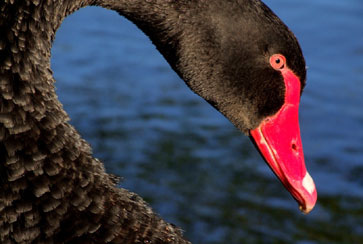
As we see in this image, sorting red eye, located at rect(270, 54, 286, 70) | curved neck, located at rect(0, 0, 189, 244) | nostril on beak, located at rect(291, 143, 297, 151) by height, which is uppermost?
red eye, located at rect(270, 54, 286, 70)

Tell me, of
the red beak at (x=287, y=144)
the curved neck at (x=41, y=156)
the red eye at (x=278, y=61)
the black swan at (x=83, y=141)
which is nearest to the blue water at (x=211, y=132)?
the red beak at (x=287, y=144)

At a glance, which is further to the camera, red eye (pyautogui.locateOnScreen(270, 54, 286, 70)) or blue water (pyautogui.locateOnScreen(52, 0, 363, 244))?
blue water (pyautogui.locateOnScreen(52, 0, 363, 244))

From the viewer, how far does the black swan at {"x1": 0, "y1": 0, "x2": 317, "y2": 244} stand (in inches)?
70.6

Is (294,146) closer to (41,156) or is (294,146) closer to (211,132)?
(41,156)

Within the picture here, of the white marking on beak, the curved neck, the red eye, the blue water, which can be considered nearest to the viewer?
the curved neck

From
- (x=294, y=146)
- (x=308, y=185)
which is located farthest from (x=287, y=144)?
(x=308, y=185)

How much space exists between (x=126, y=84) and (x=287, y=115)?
11.3 ft

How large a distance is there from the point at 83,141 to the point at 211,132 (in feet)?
11.1

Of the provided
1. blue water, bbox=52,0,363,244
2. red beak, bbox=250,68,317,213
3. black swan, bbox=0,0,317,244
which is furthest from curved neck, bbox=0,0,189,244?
blue water, bbox=52,0,363,244

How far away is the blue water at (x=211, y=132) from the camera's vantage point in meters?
4.59

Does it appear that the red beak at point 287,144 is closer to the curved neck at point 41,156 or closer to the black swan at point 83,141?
the black swan at point 83,141

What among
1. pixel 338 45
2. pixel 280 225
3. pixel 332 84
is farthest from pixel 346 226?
pixel 338 45

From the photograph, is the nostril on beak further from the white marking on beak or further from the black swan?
the white marking on beak

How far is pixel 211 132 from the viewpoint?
17.5ft
